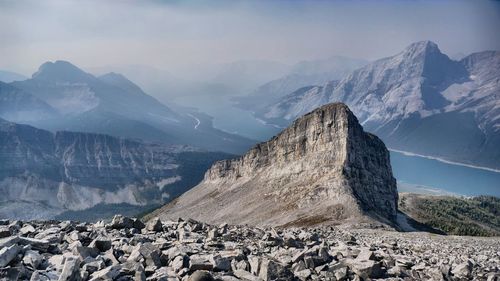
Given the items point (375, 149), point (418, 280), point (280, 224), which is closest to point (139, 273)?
point (418, 280)

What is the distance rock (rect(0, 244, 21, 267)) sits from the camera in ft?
80.9

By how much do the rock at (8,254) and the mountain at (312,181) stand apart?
8571 cm

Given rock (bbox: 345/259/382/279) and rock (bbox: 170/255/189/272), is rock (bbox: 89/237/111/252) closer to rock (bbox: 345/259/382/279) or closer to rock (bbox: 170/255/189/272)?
rock (bbox: 170/255/189/272)

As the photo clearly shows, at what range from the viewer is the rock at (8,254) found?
24.7m

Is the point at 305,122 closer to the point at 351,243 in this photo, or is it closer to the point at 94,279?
the point at 351,243

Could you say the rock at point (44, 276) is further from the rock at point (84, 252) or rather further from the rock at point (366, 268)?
the rock at point (366, 268)

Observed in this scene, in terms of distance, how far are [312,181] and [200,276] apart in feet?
393

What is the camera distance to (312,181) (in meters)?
143

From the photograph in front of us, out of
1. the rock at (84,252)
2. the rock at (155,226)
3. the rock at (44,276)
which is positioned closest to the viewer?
the rock at (44,276)

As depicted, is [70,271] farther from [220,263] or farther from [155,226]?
[155,226]

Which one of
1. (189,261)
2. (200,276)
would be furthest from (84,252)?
(200,276)

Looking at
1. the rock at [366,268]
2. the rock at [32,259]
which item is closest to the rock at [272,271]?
the rock at [366,268]

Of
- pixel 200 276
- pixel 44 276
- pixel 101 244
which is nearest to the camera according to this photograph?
pixel 44 276

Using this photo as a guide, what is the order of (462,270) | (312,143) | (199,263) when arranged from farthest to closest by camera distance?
1. (312,143)
2. (462,270)
3. (199,263)
